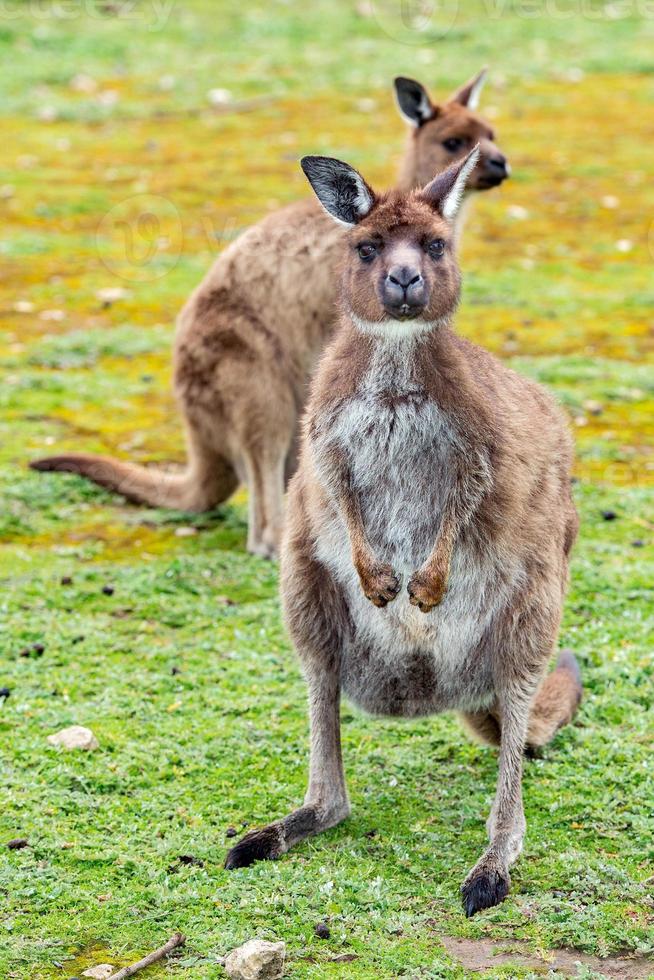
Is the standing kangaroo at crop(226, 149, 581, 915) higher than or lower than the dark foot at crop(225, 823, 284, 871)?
higher

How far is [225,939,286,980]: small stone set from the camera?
9.29 ft

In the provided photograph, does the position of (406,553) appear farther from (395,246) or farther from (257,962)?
(257,962)

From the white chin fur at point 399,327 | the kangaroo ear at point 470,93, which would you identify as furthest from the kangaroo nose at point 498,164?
the white chin fur at point 399,327

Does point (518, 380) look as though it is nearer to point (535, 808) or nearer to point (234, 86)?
point (535, 808)

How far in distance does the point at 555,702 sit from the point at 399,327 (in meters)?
1.18

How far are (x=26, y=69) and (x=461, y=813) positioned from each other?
40.1ft

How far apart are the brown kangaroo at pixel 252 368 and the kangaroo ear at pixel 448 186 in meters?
1.91

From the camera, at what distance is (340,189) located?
341 cm

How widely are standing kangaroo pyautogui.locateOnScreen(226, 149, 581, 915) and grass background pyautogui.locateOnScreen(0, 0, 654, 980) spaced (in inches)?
7.9

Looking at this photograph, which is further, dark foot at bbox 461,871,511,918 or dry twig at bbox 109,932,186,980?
dark foot at bbox 461,871,511,918

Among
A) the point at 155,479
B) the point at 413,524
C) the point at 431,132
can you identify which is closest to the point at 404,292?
the point at 413,524

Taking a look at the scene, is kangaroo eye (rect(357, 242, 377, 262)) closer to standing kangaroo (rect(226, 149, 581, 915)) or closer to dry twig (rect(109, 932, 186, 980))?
standing kangaroo (rect(226, 149, 581, 915))

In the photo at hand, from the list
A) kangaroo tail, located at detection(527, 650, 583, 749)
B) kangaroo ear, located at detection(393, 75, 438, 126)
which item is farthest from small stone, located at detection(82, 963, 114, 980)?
kangaroo ear, located at detection(393, 75, 438, 126)

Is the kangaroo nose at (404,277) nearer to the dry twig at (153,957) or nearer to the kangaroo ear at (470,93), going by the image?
the dry twig at (153,957)
